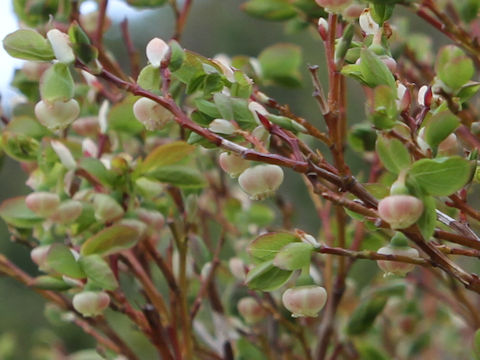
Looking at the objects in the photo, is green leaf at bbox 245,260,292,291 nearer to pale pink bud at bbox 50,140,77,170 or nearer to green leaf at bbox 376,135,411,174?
green leaf at bbox 376,135,411,174

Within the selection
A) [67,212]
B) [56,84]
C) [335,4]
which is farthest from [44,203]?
[335,4]

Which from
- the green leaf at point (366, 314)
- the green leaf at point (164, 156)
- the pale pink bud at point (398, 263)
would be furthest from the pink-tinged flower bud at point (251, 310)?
the pale pink bud at point (398, 263)

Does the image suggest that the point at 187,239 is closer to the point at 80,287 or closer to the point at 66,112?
the point at 80,287

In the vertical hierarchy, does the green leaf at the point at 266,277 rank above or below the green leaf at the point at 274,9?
above

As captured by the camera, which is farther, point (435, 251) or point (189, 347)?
point (189, 347)

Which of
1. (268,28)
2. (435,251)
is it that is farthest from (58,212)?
(268,28)

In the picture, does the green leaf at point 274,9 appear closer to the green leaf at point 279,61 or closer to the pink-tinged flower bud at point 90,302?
the green leaf at point 279,61

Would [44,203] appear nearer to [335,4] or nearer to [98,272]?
[98,272]
